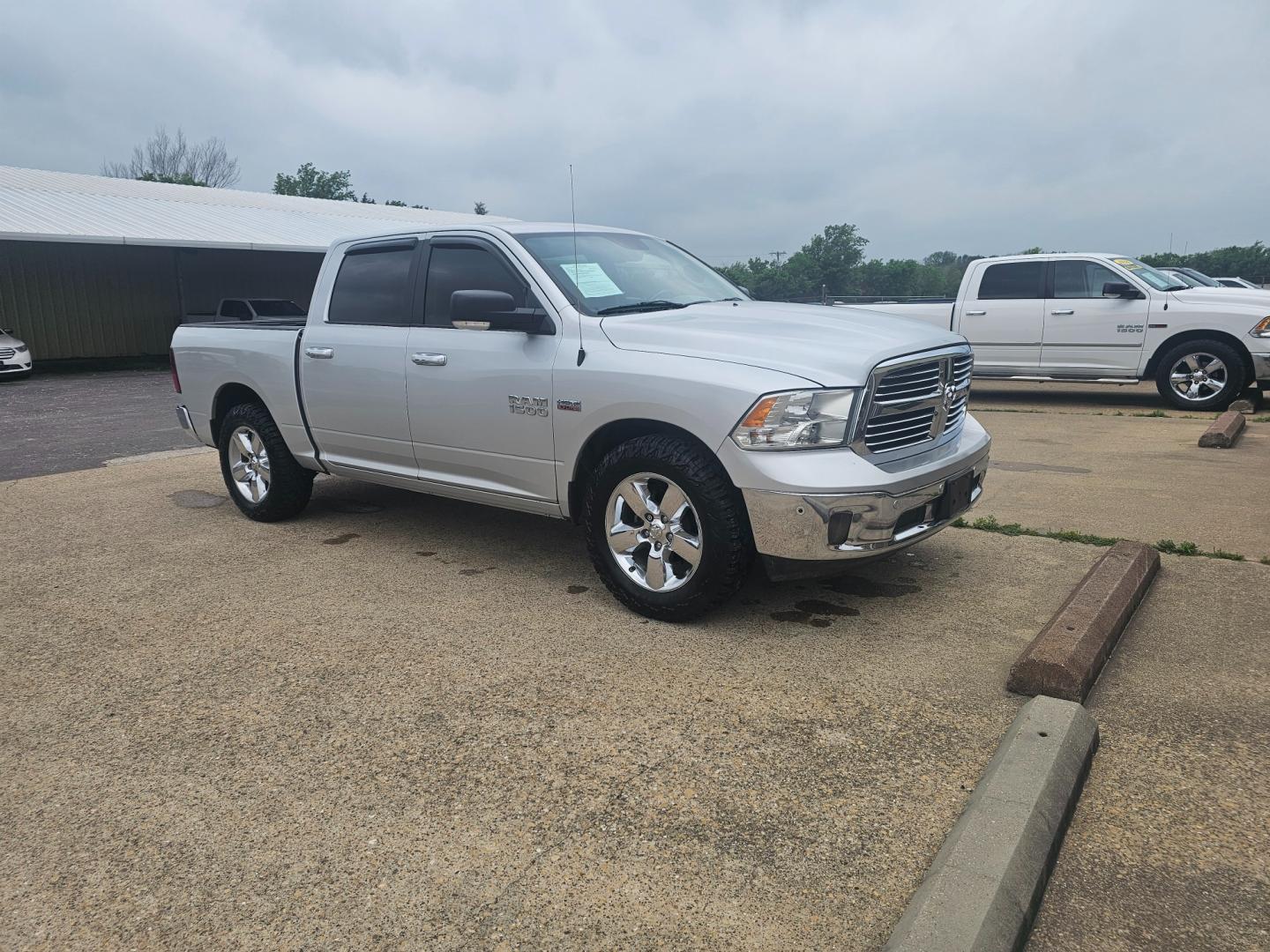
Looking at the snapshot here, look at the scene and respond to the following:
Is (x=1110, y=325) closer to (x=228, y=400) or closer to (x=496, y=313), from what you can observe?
(x=496, y=313)

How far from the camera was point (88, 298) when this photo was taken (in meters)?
24.9

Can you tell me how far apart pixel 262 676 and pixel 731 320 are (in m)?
2.54

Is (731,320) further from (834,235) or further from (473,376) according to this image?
(834,235)

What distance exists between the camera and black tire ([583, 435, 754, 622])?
3922 millimetres

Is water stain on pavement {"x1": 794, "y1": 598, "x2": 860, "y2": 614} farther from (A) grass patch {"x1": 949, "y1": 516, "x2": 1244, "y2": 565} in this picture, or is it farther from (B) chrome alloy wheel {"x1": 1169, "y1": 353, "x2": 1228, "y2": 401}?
(B) chrome alloy wheel {"x1": 1169, "y1": 353, "x2": 1228, "y2": 401}

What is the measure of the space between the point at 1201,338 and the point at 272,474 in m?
10.1

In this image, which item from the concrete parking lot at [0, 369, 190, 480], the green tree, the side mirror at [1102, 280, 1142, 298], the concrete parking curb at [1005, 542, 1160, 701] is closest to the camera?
the concrete parking curb at [1005, 542, 1160, 701]

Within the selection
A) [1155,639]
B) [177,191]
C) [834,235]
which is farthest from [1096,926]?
[177,191]

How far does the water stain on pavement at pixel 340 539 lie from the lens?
5773 millimetres

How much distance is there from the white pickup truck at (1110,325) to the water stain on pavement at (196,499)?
24.7ft

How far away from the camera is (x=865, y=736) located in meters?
3.15

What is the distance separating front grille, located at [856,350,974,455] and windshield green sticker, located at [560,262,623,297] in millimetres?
1497

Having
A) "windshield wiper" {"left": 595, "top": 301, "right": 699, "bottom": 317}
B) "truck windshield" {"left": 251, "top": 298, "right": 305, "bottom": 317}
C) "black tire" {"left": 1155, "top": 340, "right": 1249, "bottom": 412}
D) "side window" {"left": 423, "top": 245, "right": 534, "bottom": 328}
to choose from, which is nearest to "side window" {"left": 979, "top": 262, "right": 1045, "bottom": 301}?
"black tire" {"left": 1155, "top": 340, "right": 1249, "bottom": 412}

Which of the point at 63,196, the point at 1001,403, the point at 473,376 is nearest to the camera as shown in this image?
the point at 473,376
